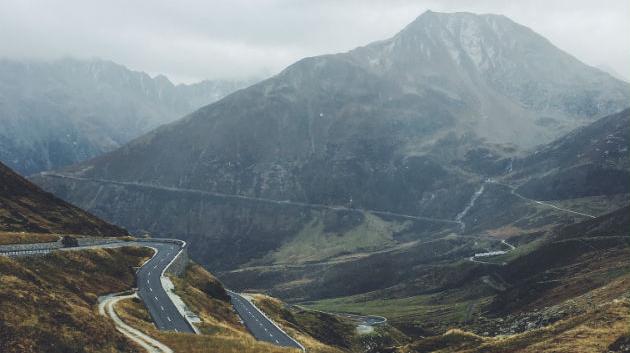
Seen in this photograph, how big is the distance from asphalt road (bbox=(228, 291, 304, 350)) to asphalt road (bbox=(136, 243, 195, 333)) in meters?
17.7

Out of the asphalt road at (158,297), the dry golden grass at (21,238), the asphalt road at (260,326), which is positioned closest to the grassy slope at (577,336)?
the asphalt road at (260,326)

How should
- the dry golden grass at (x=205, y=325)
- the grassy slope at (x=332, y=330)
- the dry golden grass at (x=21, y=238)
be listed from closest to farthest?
the dry golden grass at (x=205, y=325)
the dry golden grass at (x=21, y=238)
the grassy slope at (x=332, y=330)

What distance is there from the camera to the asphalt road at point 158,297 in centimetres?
9306

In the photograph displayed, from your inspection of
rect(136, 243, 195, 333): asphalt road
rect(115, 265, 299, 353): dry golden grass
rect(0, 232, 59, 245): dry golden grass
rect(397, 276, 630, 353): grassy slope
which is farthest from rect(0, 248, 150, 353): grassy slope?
rect(0, 232, 59, 245): dry golden grass

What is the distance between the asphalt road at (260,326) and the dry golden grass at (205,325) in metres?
3.32

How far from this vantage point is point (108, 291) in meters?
105

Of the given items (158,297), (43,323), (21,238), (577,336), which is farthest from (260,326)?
(577,336)

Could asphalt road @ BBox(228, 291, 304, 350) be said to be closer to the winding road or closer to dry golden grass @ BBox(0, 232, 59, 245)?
the winding road

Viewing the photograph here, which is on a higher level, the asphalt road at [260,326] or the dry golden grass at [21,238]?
the dry golden grass at [21,238]

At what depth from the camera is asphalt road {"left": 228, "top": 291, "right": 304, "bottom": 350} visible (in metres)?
110

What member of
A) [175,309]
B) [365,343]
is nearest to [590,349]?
[175,309]

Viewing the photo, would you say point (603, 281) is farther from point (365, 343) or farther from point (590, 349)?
point (590, 349)

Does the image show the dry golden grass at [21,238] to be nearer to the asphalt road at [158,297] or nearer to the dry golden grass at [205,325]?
the asphalt road at [158,297]

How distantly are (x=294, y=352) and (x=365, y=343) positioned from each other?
4104 inches
